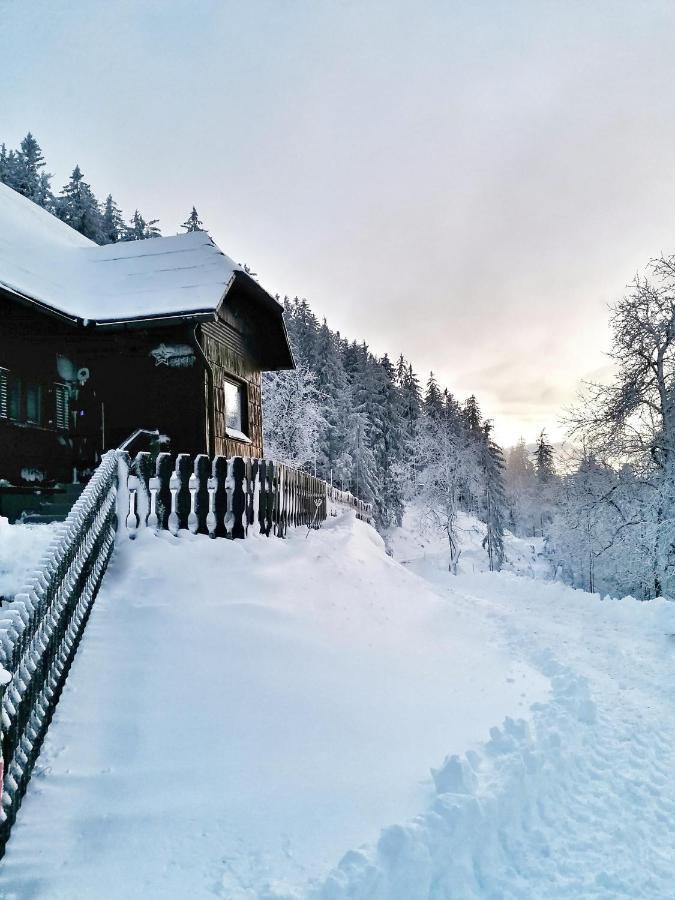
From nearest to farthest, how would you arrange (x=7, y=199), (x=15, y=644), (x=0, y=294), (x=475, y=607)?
1. (x=15, y=644)
2. (x=0, y=294)
3. (x=475, y=607)
4. (x=7, y=199)

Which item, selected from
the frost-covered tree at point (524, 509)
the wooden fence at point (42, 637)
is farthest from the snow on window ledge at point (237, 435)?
the frost-covered tree at point (524, 509)

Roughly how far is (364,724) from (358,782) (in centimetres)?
59

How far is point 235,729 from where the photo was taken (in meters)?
3.42

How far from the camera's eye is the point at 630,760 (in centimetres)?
412

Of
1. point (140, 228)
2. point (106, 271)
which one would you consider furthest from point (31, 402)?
point (140, 228)

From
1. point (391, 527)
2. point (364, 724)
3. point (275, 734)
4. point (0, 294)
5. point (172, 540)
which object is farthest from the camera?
point (391, 527)

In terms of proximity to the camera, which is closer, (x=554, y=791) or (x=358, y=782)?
(x=358, y=782)

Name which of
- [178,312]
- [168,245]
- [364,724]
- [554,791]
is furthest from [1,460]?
[554,791]

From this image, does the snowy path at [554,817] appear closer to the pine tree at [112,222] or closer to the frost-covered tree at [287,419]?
the frost-covered tree at [287,419]

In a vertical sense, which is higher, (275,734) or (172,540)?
(172,540)

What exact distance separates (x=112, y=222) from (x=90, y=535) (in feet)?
143

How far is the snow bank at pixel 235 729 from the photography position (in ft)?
8.23

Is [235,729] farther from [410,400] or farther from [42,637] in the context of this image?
[410,400]

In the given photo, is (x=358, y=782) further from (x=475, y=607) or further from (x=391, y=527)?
(x=391, y=527)
